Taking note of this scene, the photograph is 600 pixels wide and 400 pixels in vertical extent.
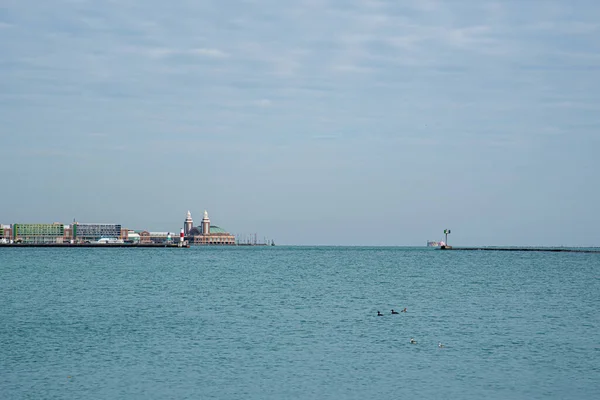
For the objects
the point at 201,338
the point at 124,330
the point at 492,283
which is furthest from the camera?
the point at 492,283

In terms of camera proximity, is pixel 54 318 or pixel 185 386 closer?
pixel 185 386

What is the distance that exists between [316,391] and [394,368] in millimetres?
5861

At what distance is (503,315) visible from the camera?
55094 millimetres

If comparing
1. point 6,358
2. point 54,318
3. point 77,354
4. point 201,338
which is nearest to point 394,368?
point 201,338

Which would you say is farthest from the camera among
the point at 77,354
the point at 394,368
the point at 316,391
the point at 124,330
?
the point at 124,330

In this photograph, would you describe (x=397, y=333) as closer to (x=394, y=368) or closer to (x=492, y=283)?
(x=394, y=368)

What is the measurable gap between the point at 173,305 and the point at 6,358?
1058 inches

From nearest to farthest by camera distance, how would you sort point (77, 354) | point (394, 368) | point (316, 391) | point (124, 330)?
point (316, 391), point (394, 368), point (77, 354), point (124, 330)

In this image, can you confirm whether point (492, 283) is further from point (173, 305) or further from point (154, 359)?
point (154, 359)

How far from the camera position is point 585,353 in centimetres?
3781

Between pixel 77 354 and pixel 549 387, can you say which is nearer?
pixel 549 387

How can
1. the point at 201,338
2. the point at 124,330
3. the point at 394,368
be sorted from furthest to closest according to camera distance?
1. the point at 124,330
2. the point at 201,338
3. the point at 394,368

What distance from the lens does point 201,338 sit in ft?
140

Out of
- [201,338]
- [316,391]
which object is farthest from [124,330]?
[316,391]
